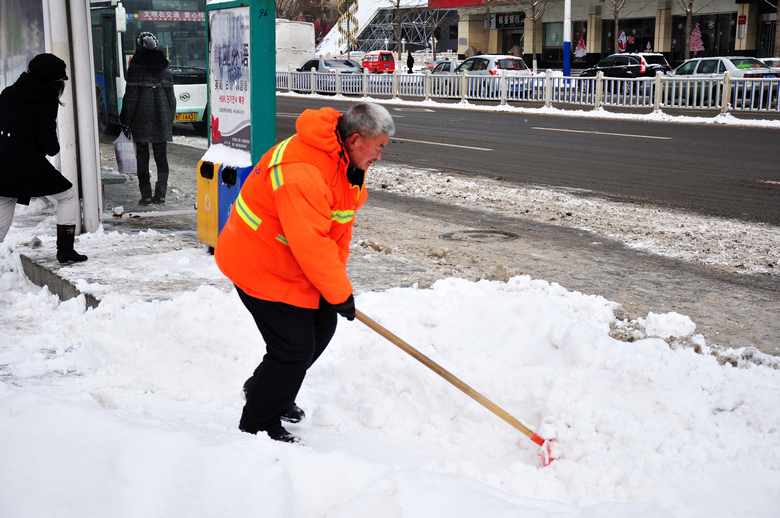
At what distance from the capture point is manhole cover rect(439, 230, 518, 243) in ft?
25.8

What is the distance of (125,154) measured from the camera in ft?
25.8

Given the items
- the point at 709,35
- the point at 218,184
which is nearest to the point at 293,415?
the point at 218,184

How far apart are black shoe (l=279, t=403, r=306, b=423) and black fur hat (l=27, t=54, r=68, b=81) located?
11.2 ft

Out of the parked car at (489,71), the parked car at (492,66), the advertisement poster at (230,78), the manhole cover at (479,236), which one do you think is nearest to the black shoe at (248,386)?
the advertisement poster at (230,78)

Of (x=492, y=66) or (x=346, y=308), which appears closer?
(x=346, y=308)

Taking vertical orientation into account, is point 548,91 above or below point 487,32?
below

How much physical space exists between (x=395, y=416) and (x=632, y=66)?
92.3ft

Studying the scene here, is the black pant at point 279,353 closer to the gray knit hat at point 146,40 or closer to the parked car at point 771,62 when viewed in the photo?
the gray knit hat at point 146,40

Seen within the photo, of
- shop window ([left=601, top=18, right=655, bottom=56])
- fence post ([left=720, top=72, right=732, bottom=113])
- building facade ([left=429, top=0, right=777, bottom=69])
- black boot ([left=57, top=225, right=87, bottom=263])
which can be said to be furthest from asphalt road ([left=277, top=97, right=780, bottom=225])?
shop window ([left=601, top=18, right=655, bottom=56])

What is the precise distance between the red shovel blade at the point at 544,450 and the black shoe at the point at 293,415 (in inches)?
44.2

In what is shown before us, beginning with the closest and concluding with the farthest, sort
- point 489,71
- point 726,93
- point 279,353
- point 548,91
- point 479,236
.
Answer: point 279,353
point 479,236
point 726,93
point 548,91
point 489,71

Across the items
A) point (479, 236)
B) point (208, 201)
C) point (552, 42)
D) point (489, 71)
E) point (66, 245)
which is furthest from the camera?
point (552, 42)

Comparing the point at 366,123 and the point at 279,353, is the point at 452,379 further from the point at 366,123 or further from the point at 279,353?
the point at 366,123

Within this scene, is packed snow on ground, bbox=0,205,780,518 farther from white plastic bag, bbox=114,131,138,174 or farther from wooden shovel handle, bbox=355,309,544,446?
white plastic bag, bbox=114,131,138,174
